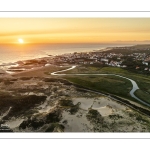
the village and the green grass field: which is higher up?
the village

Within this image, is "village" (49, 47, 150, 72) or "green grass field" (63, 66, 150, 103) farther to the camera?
"village" (49, 47, 150, 72)

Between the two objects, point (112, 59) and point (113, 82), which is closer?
point (113, 82)

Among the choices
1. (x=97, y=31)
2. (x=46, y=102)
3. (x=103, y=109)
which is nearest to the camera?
(x=103, y=109)

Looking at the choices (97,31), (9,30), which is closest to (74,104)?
(97,31)

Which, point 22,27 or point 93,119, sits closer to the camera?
point 93,119

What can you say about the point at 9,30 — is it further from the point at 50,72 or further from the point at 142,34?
the point at 142,34

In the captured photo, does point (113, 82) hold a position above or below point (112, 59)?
below

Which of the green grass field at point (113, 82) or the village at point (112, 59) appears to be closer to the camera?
the green grass field at point (113, 82)

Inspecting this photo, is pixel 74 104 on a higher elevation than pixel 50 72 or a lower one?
lower

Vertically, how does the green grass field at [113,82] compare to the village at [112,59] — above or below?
below
